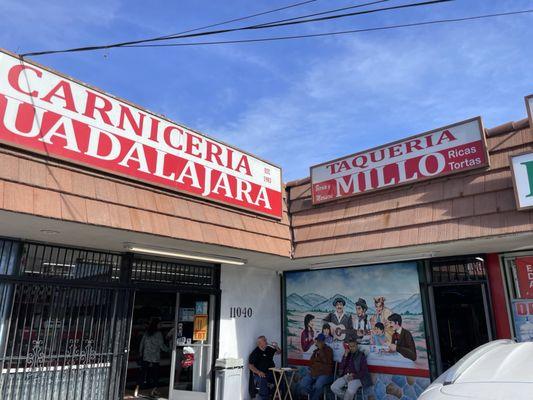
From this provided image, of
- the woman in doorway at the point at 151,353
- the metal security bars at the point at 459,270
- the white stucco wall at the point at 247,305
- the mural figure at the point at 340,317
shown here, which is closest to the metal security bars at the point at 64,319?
the white stucco wall at the point at 247,305

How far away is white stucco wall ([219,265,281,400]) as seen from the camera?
29.3ft

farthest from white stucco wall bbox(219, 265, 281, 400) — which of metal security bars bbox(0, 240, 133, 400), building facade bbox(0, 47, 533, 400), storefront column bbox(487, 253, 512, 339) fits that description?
storefront column bbox(487, 253, 512, 339)

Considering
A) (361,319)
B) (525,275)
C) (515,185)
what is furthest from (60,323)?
(525,275)

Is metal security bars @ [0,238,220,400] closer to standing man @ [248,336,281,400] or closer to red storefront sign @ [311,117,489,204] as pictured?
standing man @ [248,336,281,400]

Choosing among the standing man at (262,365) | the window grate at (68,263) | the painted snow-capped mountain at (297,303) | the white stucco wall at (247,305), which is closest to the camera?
the window grate at (68,263)

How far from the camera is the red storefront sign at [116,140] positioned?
5086mm

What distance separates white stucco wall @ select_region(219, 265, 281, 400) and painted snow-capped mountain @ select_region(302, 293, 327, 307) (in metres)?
0.90

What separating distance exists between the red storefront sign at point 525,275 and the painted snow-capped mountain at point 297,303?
14.3ft

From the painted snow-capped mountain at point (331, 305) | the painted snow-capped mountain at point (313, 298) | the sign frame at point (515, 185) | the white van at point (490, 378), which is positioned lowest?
the white van at point (490, 378)

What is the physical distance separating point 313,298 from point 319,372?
1642 mm

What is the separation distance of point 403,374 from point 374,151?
4.41m

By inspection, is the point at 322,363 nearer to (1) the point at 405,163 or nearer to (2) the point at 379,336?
(2) the point at 379,336

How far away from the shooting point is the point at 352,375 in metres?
8.03

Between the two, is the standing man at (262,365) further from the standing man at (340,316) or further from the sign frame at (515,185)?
the sign frame at (515,185)
